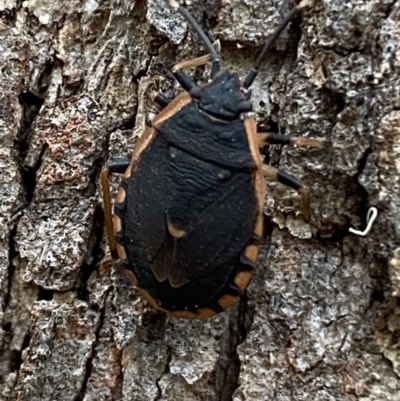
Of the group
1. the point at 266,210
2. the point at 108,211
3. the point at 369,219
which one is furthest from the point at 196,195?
the point at 369,219

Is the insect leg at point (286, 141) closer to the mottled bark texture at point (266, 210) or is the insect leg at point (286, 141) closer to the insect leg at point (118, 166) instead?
the mottled bark texture at point (266, 210)

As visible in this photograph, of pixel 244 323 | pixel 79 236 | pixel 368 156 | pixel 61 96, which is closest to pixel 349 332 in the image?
pixel 244 323

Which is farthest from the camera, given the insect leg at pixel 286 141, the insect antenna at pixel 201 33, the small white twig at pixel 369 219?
the insect antenna at pixel 201 33

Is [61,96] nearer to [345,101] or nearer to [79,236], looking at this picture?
[79,236]

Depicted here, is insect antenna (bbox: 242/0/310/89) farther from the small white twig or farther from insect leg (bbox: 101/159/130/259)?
the small white twig

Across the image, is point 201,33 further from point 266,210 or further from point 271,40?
point 266,210

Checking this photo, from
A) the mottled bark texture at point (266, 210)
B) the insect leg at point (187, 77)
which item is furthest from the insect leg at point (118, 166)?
the insect leg at point (187, 77)
